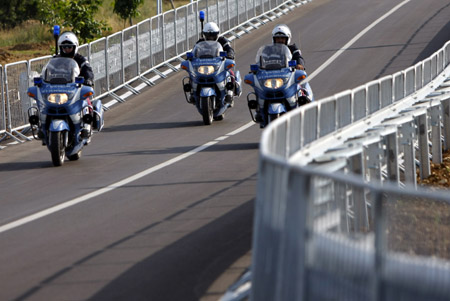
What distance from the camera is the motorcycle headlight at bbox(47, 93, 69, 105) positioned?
17.1m

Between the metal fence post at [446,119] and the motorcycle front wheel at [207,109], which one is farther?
the motorcycle front wheel at [207,109]

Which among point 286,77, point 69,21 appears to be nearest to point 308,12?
point 69,21

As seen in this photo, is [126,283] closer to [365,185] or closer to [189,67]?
[365,185]

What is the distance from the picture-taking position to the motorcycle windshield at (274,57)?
1944 cm

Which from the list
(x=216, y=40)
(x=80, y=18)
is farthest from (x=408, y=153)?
(x=80, y=18)

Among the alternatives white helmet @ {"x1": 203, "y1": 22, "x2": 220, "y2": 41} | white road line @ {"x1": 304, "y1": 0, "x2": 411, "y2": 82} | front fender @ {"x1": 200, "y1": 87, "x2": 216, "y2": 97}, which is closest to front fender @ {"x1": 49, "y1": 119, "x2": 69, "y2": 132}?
front fender @ {"x1": 200, "y1": 87, "x2": 216, "y2": 97}

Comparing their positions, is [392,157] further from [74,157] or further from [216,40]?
[216,40]

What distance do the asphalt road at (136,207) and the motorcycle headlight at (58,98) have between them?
102 cm

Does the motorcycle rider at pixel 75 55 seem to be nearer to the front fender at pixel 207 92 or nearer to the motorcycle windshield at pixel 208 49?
the front fender at pixel 207 92

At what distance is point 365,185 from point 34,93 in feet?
40.9

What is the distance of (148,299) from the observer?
850cm

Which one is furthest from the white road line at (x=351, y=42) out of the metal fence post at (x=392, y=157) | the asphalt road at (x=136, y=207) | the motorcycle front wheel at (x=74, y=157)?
the metal fence post at (x=392, y=157)

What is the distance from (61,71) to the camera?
17.5m

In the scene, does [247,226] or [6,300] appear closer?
[6,300]
